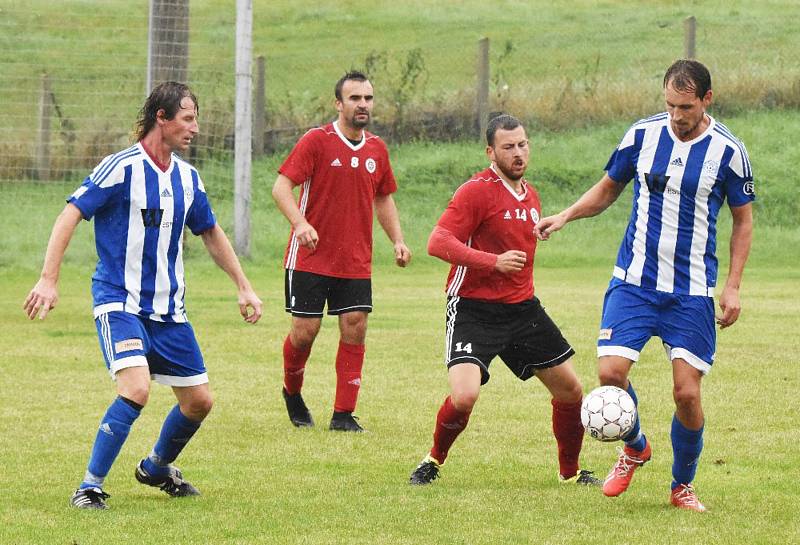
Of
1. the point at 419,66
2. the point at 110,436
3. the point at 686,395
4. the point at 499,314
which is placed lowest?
the point at 110,436

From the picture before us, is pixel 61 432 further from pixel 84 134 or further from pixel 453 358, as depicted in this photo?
pixel 84 134

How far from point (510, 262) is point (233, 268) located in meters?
1.39

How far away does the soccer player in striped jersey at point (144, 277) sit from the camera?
673cm

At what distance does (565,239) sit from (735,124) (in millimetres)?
5016

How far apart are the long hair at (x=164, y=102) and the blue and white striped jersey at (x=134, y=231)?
14 centimetres

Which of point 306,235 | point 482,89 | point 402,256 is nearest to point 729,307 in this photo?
point 402,256

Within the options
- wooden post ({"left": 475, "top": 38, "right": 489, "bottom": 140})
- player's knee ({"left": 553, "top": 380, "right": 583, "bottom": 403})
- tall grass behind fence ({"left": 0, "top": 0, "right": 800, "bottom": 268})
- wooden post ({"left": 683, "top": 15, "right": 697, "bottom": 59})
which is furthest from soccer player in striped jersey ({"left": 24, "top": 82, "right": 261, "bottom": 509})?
wooden post ({"left": 683, "top": 15, "right": 697, "bottom": 59})

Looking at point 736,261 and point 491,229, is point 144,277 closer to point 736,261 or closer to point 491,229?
point 491,229

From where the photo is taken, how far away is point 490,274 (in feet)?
24.3

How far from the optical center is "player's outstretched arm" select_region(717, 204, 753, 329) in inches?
269

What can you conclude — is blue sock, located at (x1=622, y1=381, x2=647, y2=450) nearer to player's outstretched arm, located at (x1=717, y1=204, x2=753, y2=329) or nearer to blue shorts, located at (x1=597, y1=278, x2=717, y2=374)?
blue shorts, located at (x1=597, y1=278, x2=717, y2=374)

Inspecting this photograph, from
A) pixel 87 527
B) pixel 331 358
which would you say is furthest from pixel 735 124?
pixel 87 527

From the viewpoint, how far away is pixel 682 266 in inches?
269

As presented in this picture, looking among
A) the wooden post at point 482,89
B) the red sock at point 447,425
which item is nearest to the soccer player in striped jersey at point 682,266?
the red sock at point 447,425
